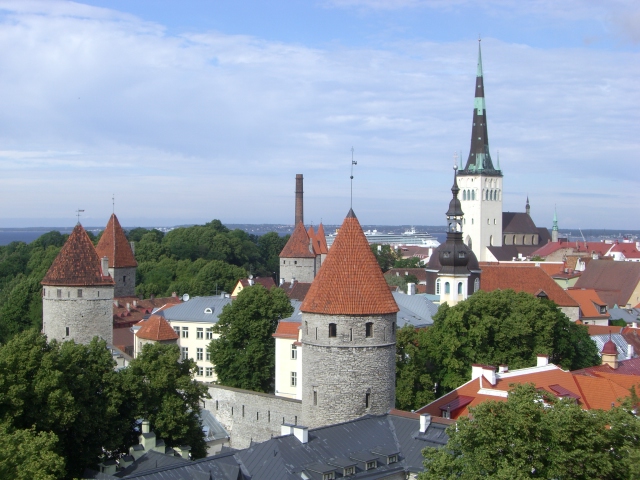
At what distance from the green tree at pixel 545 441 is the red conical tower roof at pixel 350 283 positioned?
8.24 metres

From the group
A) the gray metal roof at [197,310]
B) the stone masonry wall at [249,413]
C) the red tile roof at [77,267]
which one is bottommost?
the stone masonry wall at [249,413]

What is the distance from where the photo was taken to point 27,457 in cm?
1878

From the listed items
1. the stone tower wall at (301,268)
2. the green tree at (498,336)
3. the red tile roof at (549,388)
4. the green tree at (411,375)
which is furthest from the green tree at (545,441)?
the stone tower wall at (301,268)

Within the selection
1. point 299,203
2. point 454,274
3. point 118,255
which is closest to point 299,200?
point 299,203

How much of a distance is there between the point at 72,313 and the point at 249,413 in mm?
11668

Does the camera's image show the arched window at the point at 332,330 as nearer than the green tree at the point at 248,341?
Yes

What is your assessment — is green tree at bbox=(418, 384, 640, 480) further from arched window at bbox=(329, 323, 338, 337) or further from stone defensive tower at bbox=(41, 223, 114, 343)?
stone defensive tower at bbox=(41, 223, 114, 343)

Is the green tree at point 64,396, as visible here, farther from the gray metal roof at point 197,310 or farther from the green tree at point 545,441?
the gray metal roof at point 197,310

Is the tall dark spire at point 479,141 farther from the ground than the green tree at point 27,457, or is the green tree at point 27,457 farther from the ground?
the tall dark spire at point 479,141

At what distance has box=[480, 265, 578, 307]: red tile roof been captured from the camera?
52125mm

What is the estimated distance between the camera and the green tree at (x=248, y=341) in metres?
38.9

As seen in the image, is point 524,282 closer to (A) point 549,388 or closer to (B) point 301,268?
(B) point 301,268

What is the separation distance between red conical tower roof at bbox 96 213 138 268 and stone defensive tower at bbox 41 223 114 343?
11.2 meters

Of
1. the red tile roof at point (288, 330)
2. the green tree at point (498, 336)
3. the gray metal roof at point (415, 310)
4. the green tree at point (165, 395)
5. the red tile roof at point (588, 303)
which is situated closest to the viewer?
the green tree at point (165, 395)
